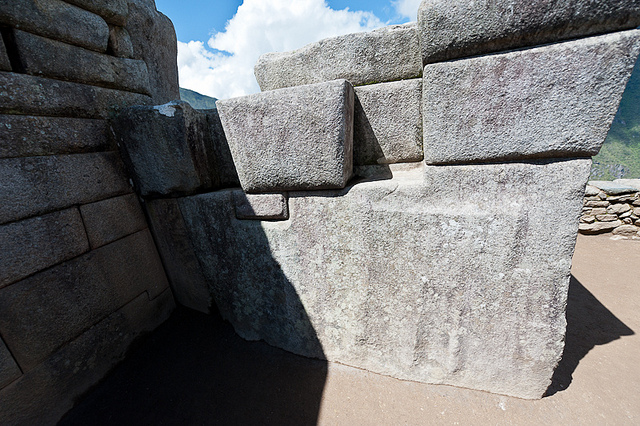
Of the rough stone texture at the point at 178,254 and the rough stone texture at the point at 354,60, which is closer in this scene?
the rough stone texture at the point at 354,60

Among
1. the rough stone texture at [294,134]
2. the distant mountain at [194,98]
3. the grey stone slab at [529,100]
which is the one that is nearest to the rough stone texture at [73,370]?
the rough stone texture at [294,134]

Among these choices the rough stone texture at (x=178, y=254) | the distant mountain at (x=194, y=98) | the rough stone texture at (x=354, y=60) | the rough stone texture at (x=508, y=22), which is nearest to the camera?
the rough stone texture at (x=508, y=22)

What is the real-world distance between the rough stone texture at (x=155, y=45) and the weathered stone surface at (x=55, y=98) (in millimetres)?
463

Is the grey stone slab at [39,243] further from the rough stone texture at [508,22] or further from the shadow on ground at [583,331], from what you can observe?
the shadow on ground at [583,331]

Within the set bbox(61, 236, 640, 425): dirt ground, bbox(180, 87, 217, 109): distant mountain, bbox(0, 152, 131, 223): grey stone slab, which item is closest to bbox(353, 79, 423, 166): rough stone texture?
bbox(61, 236, 640, 425): dirt ground

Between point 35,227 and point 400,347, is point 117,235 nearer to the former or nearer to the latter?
point 35,227

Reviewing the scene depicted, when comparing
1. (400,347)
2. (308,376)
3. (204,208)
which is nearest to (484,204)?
(400,347)

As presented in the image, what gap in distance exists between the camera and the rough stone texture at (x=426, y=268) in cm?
119

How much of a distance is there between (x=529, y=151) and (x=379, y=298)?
1085 mm

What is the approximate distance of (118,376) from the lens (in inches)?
71.6

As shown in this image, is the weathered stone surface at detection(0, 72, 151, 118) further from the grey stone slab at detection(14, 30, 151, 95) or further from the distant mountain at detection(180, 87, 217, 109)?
the distant mountain at detection(180, 87, 217, 109)

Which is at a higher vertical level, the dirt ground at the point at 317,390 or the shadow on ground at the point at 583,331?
the dirt ground at the point at 317,390

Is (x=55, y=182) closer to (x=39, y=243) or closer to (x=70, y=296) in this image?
(x=39, y=243)

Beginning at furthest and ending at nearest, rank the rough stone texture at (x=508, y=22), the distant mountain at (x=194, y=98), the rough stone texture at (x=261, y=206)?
the distant mountain at (x=194, y=98) → the rough stone texture at (x=261, y=206) → the rough stone texture at (x=508, y=22)
